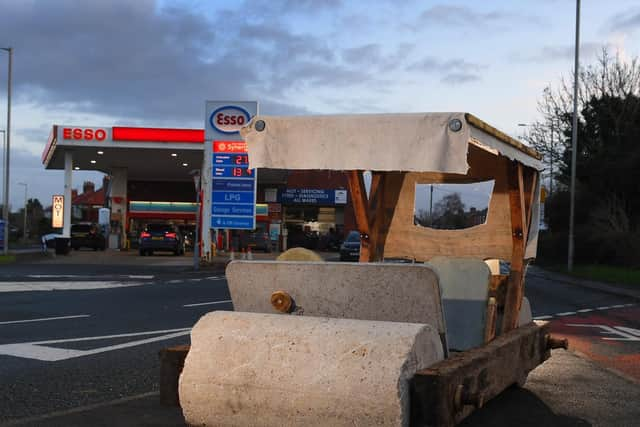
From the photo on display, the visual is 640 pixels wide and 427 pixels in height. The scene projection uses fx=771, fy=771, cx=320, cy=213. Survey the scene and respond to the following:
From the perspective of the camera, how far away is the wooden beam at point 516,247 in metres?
6.10

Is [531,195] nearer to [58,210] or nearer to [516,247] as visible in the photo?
[516,247]

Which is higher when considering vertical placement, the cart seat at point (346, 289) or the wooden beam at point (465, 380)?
the cart seat at point (346, 289)

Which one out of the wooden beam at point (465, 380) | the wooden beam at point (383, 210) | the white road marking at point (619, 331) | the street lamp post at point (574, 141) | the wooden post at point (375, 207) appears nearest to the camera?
the wooden beam at point (465, 380)

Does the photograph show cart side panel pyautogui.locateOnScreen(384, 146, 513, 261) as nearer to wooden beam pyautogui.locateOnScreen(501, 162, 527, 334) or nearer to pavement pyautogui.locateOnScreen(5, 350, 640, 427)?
wooden beam pyautogui.locateOnScreen(501, 162, 527, 334)

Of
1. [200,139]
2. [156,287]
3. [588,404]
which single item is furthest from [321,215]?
[588,404]

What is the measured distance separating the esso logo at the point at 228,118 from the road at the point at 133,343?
37.4 feet

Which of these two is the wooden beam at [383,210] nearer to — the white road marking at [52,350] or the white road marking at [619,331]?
the white road marking at [52,350]

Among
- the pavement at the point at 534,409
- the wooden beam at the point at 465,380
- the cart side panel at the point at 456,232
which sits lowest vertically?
the pavement at the point at 534,409

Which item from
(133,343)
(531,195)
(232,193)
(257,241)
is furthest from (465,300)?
(257,241)

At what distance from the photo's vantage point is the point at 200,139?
35406mm

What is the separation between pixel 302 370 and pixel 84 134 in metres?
33.2

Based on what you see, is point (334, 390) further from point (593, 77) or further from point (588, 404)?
point (593, 77)

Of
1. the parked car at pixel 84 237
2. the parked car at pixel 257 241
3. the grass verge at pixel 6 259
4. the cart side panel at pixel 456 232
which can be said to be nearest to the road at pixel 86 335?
the cart side panel at pixel 456 232

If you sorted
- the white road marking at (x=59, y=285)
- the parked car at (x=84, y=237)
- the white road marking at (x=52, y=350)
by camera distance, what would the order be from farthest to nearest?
the parked car at (x=84, y=237), the white road marking at (x=59, y=285), the white road marking at (x=52, y=350)
